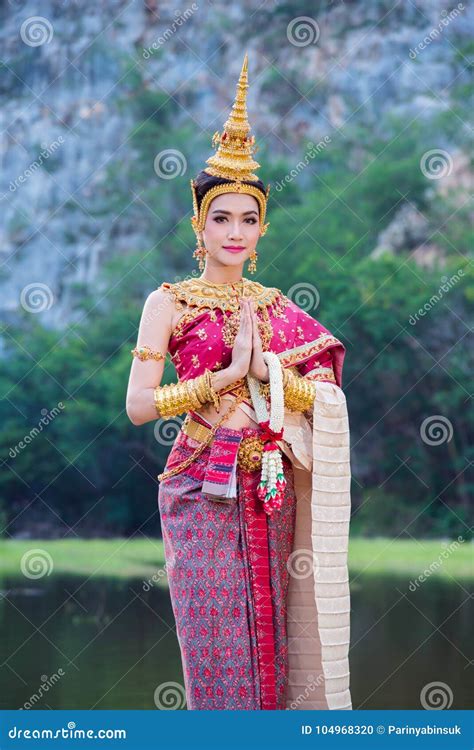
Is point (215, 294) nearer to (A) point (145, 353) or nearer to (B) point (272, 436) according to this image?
(A) point (145, 353)

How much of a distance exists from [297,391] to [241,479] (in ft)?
0.89

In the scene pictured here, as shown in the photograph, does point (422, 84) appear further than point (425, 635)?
Yes

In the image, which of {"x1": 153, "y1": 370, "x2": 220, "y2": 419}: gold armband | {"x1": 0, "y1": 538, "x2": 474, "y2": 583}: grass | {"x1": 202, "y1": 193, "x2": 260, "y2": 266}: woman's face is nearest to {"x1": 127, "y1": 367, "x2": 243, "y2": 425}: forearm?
{"x1": 153, "y1": 370, "x2": 220, "y2": 419}: gold armband

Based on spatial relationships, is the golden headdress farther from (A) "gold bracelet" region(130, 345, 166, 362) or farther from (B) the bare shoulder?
(A) "gold bracelet" region(130, 345, 166, 362)

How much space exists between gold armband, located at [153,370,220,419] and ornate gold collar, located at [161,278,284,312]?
240 millimetres

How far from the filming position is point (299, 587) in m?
3.83

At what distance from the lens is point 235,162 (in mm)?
3807

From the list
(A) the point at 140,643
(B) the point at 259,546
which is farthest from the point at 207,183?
(A) the point at 140,643

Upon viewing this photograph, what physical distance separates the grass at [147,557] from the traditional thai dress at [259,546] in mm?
4635

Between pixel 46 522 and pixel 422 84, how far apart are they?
181 inches

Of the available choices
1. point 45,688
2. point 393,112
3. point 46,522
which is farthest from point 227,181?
point 393,112

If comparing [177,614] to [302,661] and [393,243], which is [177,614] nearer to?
[302,661]

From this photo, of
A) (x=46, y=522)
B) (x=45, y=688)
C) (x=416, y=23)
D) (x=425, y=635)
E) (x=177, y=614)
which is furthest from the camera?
(x=416, y=23)

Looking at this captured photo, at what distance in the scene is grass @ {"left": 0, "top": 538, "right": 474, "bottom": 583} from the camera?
882 centimetres
